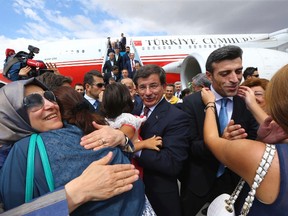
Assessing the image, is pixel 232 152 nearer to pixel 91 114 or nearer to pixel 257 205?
pixel 257 205

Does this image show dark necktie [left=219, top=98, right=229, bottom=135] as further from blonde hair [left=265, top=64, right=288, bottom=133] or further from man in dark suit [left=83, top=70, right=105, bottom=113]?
man in dark suit [left=83, top=70, right=105, bottom=113]

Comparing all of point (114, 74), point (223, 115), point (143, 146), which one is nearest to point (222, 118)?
point (223, 115)

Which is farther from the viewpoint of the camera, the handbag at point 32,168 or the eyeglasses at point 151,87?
the eyeglasses at point 151,87

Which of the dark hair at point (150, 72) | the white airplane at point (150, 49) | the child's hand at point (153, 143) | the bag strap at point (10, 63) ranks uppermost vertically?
the white airplane at point (150, 49)

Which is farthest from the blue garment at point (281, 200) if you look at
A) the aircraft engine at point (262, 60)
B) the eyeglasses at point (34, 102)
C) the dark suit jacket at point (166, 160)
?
the aircraft engine at point (262, 60)

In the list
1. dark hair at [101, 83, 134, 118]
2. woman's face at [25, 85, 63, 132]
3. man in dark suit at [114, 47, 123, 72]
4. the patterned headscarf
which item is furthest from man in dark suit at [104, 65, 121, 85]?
the patterned headscarf

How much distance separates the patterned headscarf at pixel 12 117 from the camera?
1.09 meters

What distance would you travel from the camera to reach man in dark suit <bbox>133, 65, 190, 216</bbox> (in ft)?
5.65

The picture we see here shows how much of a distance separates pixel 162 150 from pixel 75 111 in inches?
28.3

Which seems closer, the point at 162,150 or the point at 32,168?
the point at 32,168

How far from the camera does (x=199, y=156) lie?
1929 mm

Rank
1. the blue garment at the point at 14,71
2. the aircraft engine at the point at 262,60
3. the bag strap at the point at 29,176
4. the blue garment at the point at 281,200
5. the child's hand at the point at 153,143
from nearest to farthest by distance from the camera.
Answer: the blue garment at the point at 281,200 < the bag strap at the point at 29,176 < the child's hand at the point at 153,143 < the blue garment at the point at 14,71 < the aircraft engine at the point at 262,60

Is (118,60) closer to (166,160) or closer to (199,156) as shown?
(199,156)

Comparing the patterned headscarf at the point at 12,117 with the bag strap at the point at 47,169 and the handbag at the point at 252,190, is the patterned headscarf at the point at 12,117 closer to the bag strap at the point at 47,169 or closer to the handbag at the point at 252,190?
the bag strap at the point at 47,169
